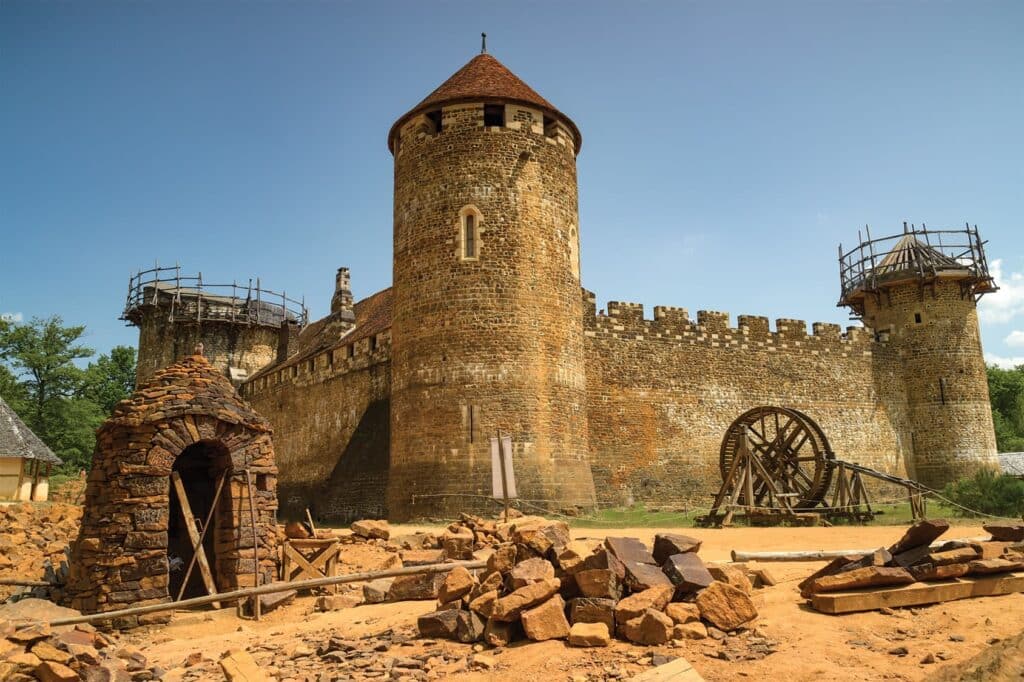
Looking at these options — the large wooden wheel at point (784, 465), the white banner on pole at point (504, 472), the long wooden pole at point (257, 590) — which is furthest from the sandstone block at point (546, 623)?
the large wooden wheel at point (784, 465)

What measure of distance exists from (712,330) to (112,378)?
1639 inches

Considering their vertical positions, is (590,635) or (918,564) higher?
(918,564)

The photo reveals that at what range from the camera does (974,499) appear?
1798 cm

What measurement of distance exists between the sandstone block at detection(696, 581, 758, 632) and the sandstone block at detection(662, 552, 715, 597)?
165mm

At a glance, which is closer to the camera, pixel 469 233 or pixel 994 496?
pixel 994 496

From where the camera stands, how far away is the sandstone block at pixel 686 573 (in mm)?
6824

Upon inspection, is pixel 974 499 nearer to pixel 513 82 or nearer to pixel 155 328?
pixel 513 82

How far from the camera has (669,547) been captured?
7633 millimetres

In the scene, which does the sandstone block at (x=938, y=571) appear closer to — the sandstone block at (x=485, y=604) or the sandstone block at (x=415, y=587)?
the sandstone block at (x=485, y=604)

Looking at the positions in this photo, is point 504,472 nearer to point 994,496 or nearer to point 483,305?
point 483,305

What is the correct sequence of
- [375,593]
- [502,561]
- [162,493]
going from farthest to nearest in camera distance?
[162,493] < [375,593] < [502,561]

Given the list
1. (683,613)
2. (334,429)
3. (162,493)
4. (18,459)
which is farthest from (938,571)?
(18,459)

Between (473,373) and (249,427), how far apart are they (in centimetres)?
775

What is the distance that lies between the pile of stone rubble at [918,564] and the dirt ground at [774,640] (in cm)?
26
